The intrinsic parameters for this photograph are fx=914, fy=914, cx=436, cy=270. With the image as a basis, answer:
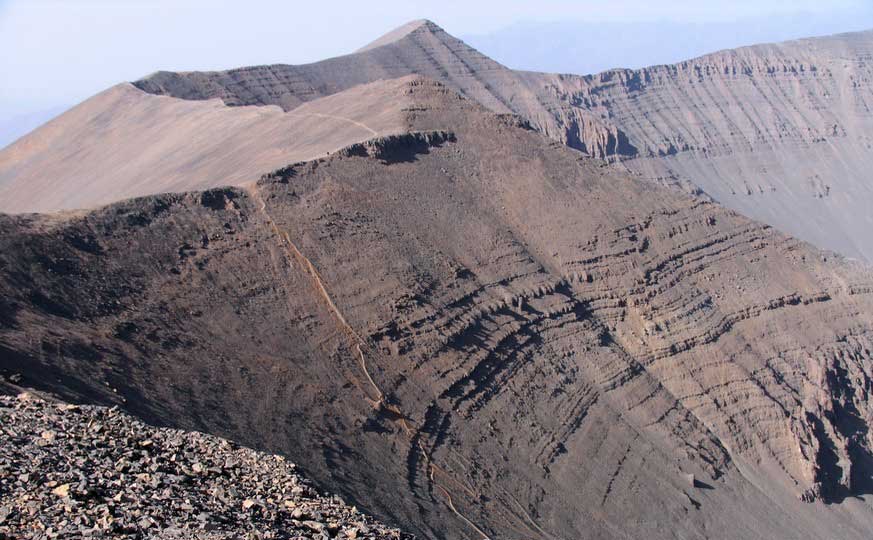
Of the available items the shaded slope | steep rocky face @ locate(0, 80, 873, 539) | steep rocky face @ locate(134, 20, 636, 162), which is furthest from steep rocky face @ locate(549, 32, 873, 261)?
steep rocky face @ locate(0, 80, 873, 539)

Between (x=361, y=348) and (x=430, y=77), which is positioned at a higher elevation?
(x=430, y=77)

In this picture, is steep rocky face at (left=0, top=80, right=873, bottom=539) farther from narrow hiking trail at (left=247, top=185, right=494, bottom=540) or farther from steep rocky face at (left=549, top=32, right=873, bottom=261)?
steep rocky face at (left=549, top=32, right=873, bottom=261)

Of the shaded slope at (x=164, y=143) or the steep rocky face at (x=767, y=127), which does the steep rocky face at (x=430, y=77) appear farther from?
the shaded slope at (x=164, y=143)

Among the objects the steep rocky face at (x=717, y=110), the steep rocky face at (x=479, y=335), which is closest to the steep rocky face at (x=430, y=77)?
the steep rocky face at (x=717, y=110)

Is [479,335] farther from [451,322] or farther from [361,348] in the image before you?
[361,348]

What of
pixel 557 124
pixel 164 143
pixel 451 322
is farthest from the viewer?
pixel 557 124

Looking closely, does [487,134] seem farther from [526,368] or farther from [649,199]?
[526,368]

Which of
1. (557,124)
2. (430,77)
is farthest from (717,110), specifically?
(430,77)

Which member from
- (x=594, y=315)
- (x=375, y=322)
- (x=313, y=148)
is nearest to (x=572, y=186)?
(x=594, y=315)

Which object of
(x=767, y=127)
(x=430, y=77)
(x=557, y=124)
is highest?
(x=430, y=77)
